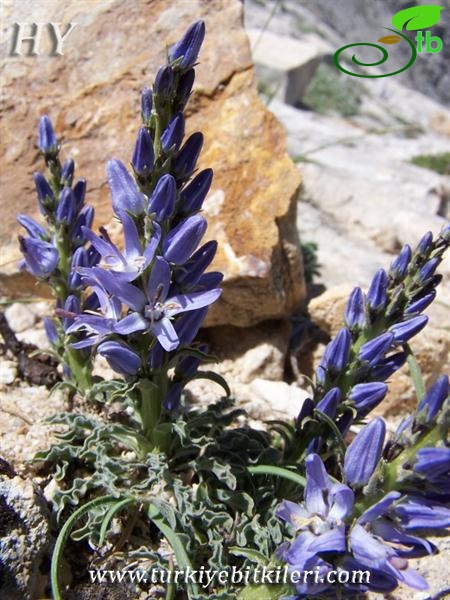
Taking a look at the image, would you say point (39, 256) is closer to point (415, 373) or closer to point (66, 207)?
point (66, 207)

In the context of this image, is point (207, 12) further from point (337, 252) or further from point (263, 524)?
point (263, 524)

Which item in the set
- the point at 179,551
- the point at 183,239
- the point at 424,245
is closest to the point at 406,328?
the point at 424,245

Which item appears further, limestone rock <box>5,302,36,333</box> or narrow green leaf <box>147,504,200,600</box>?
limestone rock <box>5,302,36,333</box>

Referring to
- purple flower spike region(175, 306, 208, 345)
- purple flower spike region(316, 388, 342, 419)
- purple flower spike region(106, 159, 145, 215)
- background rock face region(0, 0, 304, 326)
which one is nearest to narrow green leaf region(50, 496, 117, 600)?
purple flower spike region(175, 306, 208, 345)

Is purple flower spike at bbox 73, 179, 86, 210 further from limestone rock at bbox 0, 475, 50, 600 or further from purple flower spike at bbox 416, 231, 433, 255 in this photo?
purple flower spike at bbox 416, 231, 433, 255

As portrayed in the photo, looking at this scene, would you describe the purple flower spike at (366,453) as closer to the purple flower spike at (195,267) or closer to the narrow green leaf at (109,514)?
the purple flower spike at (195,267)

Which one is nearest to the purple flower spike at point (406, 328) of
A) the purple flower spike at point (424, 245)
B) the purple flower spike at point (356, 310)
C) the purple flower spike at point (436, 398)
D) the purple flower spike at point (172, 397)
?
the purple flower spike at point (356, 310)
